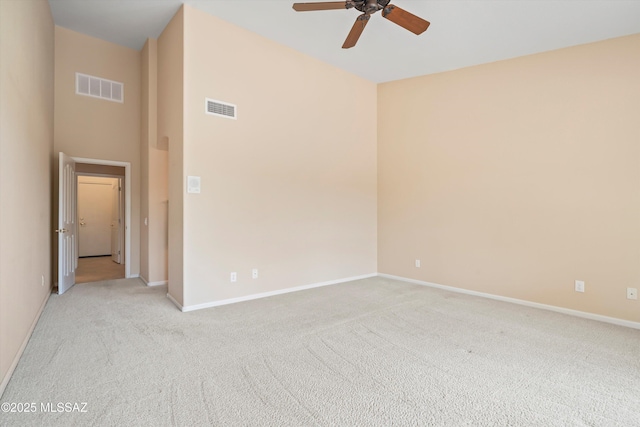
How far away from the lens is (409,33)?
12.6 feet

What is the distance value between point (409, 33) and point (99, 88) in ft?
15.7

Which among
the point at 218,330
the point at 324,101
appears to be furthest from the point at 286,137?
the point at 218,330

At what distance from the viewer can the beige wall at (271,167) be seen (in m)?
3.74

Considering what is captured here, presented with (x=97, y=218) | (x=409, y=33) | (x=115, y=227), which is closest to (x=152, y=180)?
(x=115, y=227)

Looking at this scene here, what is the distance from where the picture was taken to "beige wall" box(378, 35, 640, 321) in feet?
11.4

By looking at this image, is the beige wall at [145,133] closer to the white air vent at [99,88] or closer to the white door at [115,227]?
the white air vent at [99,88]

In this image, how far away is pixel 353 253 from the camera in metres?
5.42

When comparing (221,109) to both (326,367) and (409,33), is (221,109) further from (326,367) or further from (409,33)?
(326,367)

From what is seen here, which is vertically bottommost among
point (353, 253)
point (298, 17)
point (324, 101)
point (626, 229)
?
point (353, 253)

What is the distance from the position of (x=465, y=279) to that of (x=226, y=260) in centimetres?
Result: 347

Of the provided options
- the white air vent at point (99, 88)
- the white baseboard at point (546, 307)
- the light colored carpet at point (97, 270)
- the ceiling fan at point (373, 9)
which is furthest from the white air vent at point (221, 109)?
the white baseboard at point (546, 307)

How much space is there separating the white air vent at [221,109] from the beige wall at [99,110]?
2309mm

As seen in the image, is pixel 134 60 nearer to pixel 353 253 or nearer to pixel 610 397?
pixel 353 253

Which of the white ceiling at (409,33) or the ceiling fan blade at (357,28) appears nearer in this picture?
the ceiling fan blade at (357,28)
